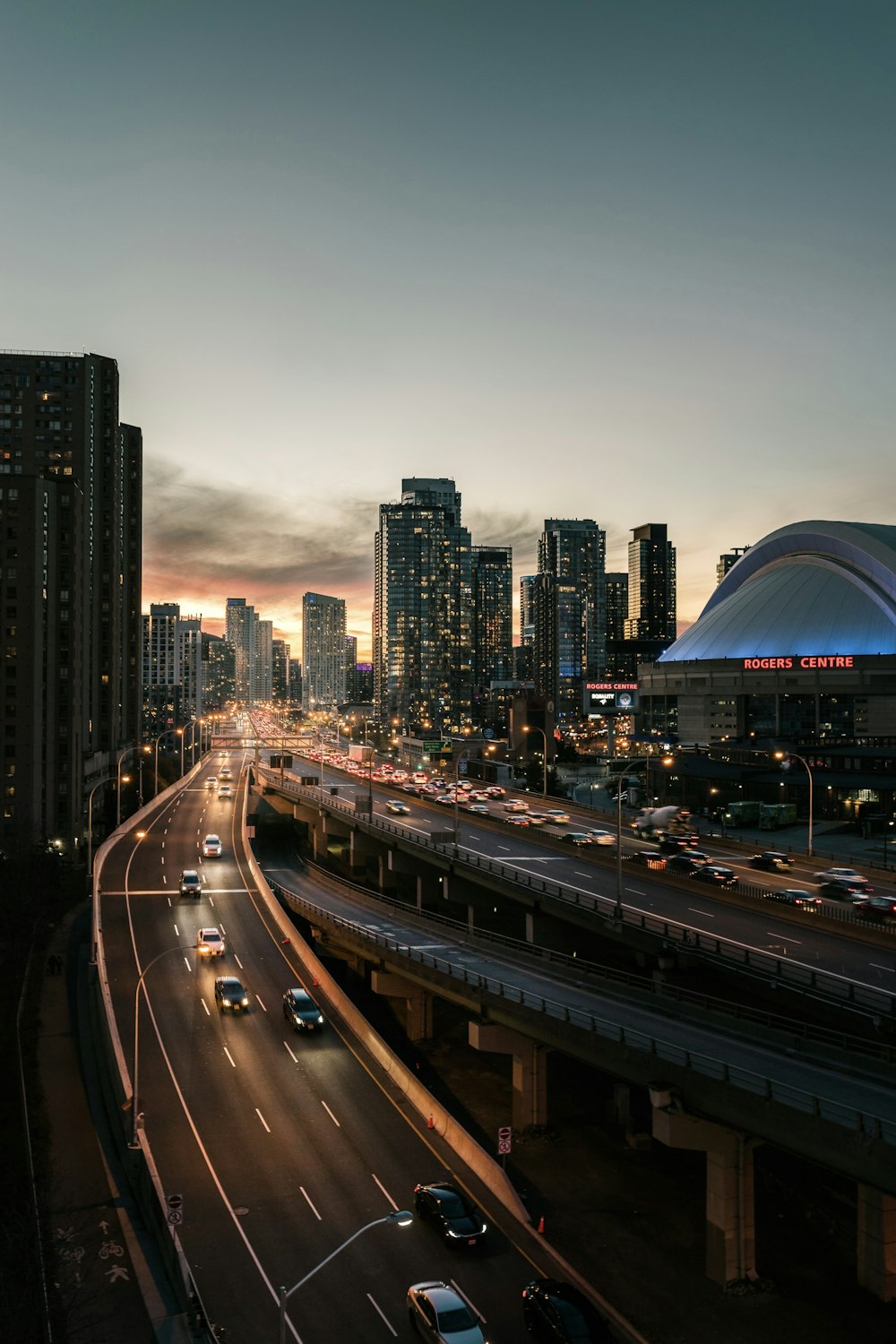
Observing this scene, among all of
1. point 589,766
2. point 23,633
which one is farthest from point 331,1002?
point 589,766

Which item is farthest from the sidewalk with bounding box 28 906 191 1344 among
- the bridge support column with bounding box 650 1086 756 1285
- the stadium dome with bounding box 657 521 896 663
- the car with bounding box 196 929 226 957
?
the stadium dome with bounding box 657 521 896 663

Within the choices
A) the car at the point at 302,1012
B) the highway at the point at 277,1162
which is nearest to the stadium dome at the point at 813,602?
the highway at the point at 277,1162

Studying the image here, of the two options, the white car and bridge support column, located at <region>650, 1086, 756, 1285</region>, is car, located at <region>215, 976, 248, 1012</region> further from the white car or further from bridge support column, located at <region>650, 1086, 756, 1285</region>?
the white car

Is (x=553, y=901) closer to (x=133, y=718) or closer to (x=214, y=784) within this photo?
(x=214, y=784)

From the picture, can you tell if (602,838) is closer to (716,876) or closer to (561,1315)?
(716,876)

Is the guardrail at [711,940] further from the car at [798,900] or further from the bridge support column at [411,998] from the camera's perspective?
the bridge support column at [411,998]
